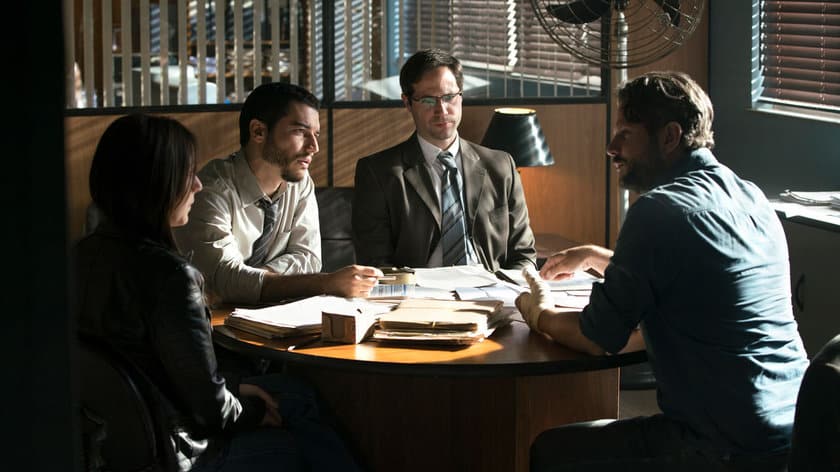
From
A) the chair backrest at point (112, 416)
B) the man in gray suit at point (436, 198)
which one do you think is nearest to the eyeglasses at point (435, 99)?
the man in gray suit at point (436, 198)

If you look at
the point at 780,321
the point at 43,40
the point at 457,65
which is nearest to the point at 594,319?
the point at 780,321

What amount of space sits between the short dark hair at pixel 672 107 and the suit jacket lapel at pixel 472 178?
0.98 metres

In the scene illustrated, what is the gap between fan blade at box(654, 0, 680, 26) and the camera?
2961 millimetres

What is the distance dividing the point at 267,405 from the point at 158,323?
41cm

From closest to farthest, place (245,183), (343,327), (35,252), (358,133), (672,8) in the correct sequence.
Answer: (35,252)
(343,327)
(245,183)
(672,8)
(358,133)

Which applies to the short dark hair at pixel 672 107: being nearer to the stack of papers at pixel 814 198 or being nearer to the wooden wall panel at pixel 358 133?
the stack of papers at pixel 814 198

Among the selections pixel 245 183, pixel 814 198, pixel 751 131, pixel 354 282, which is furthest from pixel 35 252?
pixel 751 131

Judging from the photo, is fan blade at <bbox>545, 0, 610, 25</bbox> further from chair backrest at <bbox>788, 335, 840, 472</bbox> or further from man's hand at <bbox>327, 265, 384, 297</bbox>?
chair backrest at <bbox>788, 335, 840, 472</bbox>

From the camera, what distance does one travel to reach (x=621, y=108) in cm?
209

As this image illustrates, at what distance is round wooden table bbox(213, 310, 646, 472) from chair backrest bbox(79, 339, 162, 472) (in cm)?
35

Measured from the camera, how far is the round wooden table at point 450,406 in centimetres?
207

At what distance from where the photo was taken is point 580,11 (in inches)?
119

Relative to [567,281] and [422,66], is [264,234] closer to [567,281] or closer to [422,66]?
[422,66]

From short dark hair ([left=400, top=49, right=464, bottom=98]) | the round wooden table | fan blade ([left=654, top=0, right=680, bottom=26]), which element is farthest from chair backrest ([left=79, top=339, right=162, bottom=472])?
fan blade ([left=654, top=0, right=680, bottom=26])
